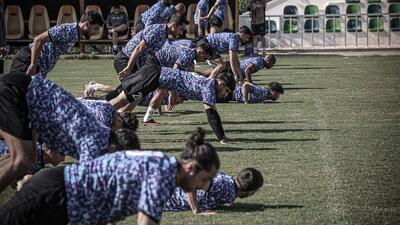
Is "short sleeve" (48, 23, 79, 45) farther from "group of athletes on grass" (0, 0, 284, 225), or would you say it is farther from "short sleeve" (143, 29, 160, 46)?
"short sleeve" (143, 29, 160, 46)

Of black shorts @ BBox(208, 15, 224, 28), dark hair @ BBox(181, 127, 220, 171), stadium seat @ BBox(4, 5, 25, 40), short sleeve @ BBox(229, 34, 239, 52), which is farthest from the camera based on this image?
stadium seat @ BBox(4, 5, 25, 40)

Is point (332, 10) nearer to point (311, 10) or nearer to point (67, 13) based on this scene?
point (311, 10)

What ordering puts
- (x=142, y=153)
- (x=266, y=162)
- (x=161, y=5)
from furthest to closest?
(x=161, y=5) → (x=266, y=162) → (x=142, y=153)

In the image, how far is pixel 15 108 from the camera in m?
8.20

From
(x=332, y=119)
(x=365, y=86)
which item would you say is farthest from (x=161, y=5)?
(x=332, y=119)

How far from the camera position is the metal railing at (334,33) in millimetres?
34281

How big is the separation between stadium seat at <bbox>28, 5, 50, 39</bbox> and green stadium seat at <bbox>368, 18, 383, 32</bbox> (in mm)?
11043

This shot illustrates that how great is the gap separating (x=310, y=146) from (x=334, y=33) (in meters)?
22.2

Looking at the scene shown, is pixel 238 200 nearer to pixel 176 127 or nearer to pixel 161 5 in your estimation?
pixel 176 127

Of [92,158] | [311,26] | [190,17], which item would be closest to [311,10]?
[311,26]

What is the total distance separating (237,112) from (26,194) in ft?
35.9

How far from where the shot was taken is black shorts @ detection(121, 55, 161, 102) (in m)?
13.6

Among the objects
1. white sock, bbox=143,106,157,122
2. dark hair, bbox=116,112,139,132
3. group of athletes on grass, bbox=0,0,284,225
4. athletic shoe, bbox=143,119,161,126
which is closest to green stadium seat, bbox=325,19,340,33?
white sock, bbox=143,106,157,122

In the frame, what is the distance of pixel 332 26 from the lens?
1373 inches
